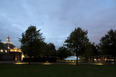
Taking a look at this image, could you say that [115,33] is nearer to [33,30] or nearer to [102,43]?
[102,43]

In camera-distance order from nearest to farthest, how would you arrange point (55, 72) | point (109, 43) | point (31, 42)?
point (55, 72)
point (31, 42)
point (109, 43)

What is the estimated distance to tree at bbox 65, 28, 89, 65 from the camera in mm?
29109

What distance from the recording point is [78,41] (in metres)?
29.0

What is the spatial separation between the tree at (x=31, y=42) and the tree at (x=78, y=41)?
26.3ft

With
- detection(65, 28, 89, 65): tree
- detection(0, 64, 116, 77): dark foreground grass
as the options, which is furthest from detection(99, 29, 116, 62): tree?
detection(0, 64, 116, 77): dark foreground grass

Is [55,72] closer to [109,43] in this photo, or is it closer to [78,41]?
[78,41]

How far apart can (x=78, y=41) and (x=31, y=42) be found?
473 inches

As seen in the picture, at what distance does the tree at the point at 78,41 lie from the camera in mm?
29109

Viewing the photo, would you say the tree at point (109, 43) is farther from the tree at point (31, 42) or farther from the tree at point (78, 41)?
the tree at point (31, 42)

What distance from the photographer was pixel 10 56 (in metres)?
56.2

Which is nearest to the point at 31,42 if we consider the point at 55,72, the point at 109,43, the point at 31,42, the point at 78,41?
the point at 31,42

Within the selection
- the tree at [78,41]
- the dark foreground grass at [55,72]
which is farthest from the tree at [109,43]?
the dark foreground grass at [55,72]

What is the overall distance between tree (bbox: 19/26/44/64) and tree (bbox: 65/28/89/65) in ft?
26.3

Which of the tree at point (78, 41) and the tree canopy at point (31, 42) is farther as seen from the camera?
the tree canopy at point (31, 42)
